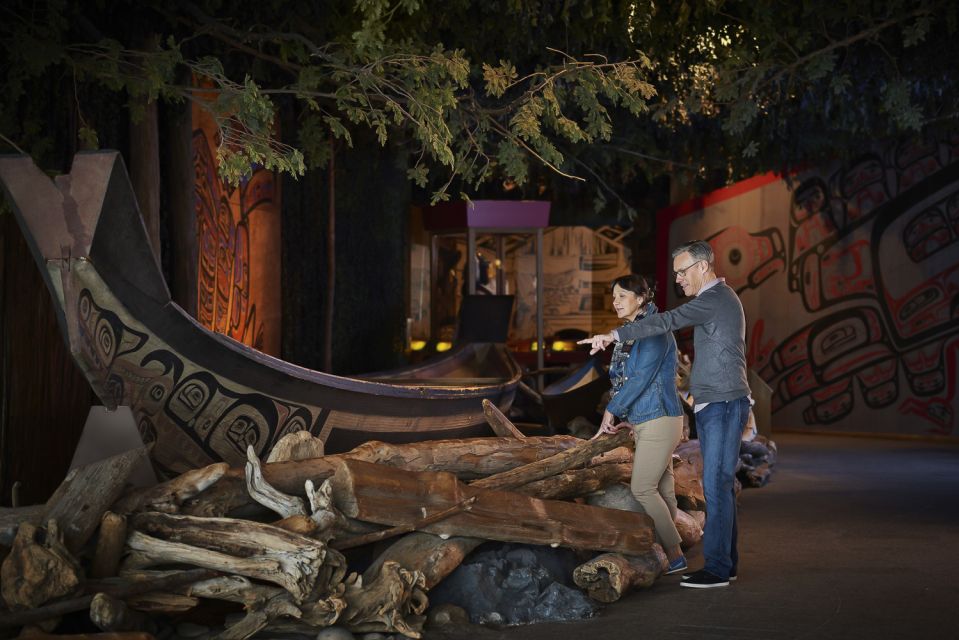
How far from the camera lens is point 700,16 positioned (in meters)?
10.6

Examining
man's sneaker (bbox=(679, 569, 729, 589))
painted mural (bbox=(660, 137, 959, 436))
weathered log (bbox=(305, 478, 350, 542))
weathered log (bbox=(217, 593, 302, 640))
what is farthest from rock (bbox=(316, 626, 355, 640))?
painted mural (bbox=(660, 137, 959, 436))

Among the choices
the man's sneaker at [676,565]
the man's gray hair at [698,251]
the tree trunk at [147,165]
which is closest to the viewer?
the man's gray hair at [698,251]

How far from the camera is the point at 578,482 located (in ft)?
19.3

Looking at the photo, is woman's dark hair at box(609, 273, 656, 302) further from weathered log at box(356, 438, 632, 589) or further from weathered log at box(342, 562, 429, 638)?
weathered log at box(342, 562, 429, 638)

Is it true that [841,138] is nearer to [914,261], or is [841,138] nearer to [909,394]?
[914,261]

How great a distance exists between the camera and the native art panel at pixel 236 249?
10.4 m

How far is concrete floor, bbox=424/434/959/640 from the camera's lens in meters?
4.81

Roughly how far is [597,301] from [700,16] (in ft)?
33.0

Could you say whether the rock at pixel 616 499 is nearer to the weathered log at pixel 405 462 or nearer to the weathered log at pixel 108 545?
the weathered log at pixel 405 462

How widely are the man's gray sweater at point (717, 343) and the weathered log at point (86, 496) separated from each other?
2.60 meters

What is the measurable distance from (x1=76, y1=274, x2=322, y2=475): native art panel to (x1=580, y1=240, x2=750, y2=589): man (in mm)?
2270

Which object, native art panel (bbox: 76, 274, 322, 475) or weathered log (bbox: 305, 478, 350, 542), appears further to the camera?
native art panel (bbox: 76, 274, 322, 475)

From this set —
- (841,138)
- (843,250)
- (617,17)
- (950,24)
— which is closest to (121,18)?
(617,17)

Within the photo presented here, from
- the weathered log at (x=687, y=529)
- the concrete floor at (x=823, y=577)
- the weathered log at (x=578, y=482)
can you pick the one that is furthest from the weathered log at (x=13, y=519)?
the weathered log at (x=687, y=529)
